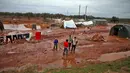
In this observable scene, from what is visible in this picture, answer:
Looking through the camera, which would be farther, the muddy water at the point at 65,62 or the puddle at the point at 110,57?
the puddle at the point at 110,57

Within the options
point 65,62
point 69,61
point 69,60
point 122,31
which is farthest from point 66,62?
point 122,31

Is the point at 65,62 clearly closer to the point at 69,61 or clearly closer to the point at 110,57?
the point at 69,61

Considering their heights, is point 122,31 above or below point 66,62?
above

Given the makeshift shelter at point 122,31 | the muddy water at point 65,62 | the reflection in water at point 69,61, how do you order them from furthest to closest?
the makeshift shelter at point 122,31, the reflection in water at point 69,61, the muddy water at point 65,62

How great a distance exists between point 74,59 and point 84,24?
1464 inches

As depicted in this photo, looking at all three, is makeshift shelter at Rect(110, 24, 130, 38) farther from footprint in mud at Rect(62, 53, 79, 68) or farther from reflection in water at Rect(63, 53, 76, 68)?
reflection in water at Rect(63, 53, 76, 68)

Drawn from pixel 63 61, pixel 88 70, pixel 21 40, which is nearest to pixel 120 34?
pixel 21 40

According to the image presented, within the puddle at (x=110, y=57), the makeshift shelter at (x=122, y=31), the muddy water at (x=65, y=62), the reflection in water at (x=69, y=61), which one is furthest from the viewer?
the makeshift shelter at (x=122, y=31)

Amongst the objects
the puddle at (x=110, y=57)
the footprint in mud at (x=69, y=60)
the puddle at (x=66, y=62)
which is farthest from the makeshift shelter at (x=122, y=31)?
the puddle at (x=66, y=62)

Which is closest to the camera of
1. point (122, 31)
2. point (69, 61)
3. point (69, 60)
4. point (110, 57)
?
point (69, 61)

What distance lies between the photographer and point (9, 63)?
11.4m

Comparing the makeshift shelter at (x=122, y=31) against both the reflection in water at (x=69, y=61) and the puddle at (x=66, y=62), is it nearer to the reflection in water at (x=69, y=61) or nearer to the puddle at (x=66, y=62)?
the reflection in water at (x=69, y=61)

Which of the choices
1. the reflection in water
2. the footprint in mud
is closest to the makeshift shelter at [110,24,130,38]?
the footprint in mud

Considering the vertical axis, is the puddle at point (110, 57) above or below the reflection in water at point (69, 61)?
below
